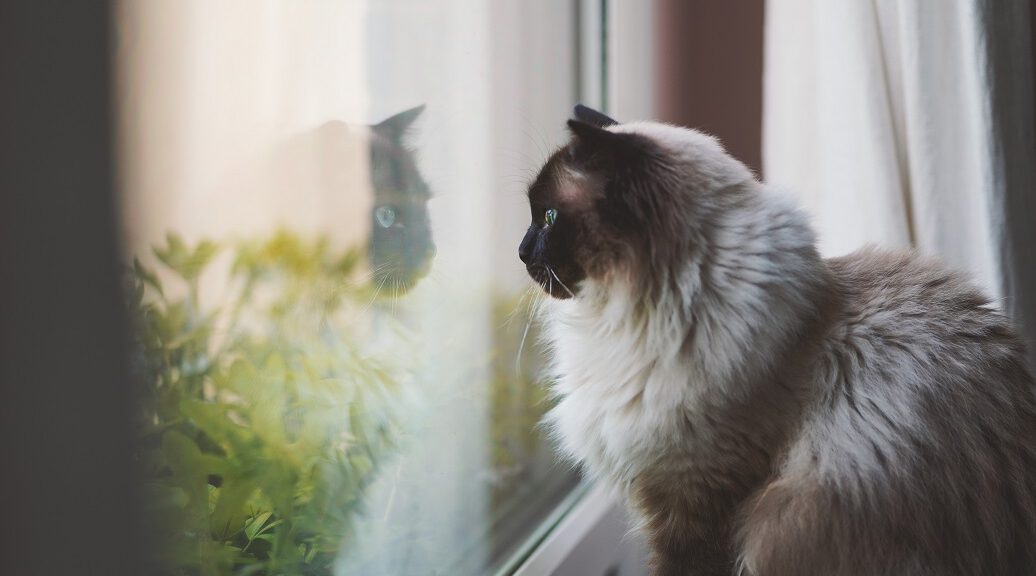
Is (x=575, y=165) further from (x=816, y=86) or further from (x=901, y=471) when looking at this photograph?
(x=816, y=86)

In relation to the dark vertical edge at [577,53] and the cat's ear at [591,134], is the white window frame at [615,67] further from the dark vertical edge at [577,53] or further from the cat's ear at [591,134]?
the cat's ear at [591,134]

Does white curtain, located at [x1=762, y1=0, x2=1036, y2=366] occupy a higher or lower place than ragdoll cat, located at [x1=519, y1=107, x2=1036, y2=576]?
higher

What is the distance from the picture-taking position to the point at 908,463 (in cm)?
80

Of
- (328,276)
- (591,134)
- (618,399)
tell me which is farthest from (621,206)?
(328,276)

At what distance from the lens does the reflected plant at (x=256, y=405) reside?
0.55 metres

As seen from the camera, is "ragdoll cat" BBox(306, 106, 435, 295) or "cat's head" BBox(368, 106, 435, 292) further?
"cat's head" BBox(368, 106, 435, 292)

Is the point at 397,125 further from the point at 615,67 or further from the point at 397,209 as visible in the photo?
the point at 615,67

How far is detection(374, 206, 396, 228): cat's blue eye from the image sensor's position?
0.91 metres

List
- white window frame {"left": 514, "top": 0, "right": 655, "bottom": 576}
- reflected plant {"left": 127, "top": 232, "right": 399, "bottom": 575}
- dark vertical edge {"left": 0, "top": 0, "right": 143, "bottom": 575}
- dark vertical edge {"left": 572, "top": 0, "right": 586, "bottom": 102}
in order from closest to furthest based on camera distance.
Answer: dark vertical edge {"left": 0, "top": 0, "right": 143, "bottom": 575}
reflected plant {"left": 127, "top": 232, "right": 399, "bottom": 575}
white window frame {"left": 514, "top": 0, "right": 655, "bottom": 576}
dark vertical edge {"left": 572, "top": 0, "right": 586, "bottom": 102}

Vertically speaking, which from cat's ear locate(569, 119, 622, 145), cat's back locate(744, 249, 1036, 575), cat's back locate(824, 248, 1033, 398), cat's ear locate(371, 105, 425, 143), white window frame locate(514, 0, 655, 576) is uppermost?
white window frame locate(514, 0, 655, 576)

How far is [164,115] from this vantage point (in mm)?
567

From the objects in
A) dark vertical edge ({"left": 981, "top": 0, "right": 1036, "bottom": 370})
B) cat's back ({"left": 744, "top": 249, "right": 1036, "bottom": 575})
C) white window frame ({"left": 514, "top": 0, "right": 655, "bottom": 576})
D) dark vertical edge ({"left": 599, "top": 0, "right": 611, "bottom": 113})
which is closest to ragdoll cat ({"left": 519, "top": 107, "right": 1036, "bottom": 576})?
cat's back ({"left": 744, "top": 249, "right": 1036, "bottom": 575})

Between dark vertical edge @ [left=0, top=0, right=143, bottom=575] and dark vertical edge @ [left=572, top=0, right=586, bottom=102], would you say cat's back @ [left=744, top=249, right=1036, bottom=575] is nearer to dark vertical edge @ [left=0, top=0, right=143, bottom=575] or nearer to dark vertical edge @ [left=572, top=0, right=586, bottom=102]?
dark vertical edge @ [left=0, top=0, right=143, bottom=575]

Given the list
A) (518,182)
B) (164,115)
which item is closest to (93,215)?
(164,115)
